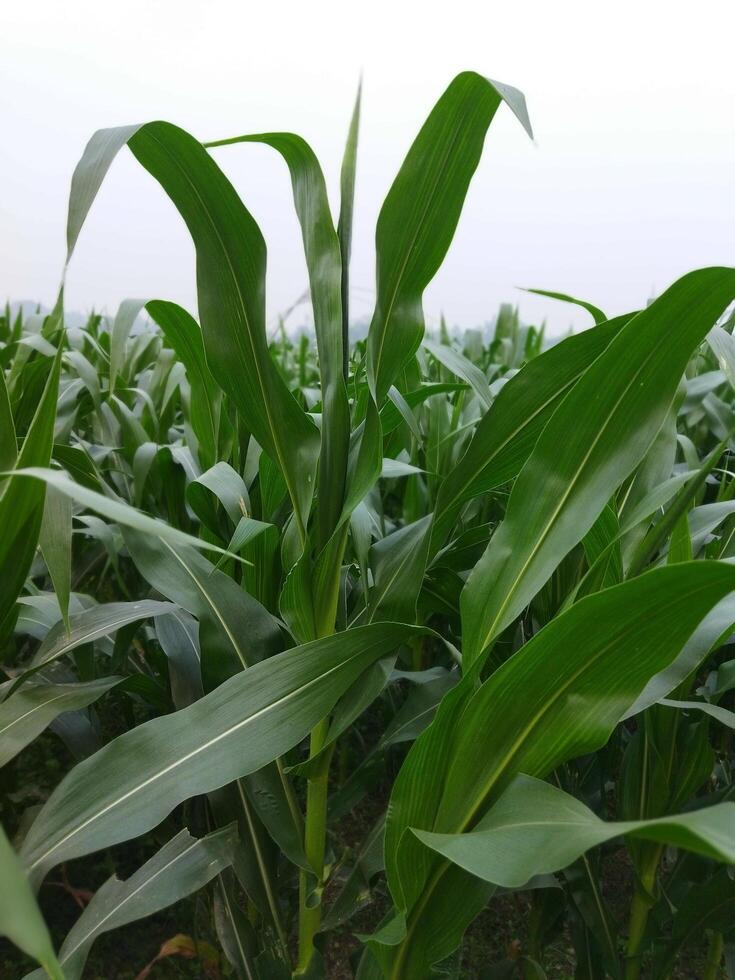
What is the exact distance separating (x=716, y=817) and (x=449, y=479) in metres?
0.26

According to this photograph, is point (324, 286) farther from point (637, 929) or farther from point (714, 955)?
point (714, 955)

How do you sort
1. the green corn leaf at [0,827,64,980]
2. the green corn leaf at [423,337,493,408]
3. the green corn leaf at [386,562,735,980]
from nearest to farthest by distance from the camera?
the green corn leaf at [0,827,64,980] → the green corn leaf at [386,562,735,980] → the green corn leaf at [423,337,493,408]

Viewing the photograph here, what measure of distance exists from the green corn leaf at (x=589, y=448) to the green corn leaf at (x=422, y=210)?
3.9 inches

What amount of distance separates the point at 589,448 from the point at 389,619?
187 millimetres

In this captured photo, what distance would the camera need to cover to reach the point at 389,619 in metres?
0.50

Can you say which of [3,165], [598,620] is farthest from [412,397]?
[3,165]

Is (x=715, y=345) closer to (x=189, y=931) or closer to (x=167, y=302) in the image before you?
(x=167, y=302)

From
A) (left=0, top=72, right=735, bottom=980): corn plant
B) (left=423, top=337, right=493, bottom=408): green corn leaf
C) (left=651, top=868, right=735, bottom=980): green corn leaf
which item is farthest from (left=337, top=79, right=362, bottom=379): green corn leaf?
(left=651, top=868, right=735, bottom=980): green corn leaf

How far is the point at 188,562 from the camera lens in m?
0.52

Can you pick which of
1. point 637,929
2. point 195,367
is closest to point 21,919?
point 195,367

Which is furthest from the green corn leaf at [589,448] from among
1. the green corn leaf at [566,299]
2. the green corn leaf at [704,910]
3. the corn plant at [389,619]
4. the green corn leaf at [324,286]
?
the green corn leaf at [704,910]

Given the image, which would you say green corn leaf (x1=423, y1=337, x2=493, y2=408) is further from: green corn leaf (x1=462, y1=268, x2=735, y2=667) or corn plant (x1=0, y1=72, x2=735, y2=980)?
green corn leaf (x1=462, y1=268, x2=735, y2=667)

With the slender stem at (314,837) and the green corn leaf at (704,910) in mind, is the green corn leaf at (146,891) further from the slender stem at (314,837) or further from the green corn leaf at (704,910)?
the green corn leaf at (704,910)

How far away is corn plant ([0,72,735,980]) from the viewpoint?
35 cm
